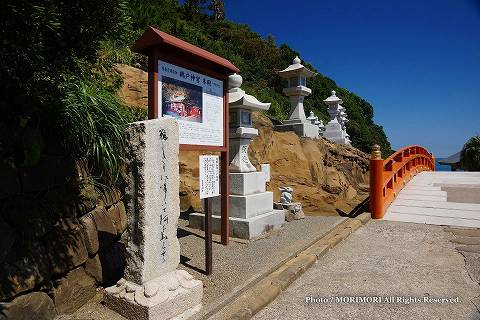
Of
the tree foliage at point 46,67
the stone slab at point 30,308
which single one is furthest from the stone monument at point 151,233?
the tree foliage at point 46,67

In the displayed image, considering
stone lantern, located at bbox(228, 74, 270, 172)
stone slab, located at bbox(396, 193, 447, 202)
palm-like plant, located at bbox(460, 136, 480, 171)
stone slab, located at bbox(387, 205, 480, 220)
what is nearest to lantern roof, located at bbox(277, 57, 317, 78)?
stone slab, located at bbox(396, 193, 447, 202)

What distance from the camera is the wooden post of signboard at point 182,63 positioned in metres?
3.38

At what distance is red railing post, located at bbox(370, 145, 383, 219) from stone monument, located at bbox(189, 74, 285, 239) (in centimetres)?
224

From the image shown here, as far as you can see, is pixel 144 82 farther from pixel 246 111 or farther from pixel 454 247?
pixel 454 247

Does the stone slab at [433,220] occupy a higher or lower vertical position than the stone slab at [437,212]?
lower

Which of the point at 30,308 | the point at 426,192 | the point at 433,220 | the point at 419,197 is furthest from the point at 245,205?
the point at 426,192

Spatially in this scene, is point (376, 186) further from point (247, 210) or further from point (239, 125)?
point (239, 125)

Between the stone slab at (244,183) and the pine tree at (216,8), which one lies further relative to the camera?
the pine tree at (216,8)

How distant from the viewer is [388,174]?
7.83 m

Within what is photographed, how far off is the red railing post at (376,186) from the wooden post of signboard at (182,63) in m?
3.68

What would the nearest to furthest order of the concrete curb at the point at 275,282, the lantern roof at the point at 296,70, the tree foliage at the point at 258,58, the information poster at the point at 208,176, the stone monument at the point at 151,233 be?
the stone monument at the point at 151,233
the concrete curb at the point at 275,282
the information poster at the point at 208,176
the lantern roof at the point at 296,70
the tree foliage at the point at 258,58

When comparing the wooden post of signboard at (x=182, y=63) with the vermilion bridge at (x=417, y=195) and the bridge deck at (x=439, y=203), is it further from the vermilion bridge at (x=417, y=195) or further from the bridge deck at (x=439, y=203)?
the bridge deck at (x=439, y=203)

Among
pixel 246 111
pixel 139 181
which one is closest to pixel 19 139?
pixel 139 181

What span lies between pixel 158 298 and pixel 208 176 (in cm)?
142
